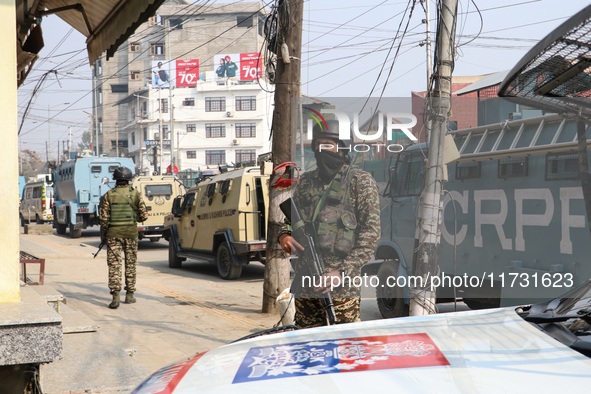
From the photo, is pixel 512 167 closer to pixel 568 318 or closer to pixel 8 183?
pixel 568 318

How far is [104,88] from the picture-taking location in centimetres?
7769

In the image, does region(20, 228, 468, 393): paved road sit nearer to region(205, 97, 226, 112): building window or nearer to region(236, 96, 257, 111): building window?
region(236, 96, 257, 111): building window

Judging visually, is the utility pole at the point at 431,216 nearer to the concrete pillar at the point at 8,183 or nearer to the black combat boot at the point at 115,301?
the concrete pillar at the point at 8,183

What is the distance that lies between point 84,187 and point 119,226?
51.3 feet

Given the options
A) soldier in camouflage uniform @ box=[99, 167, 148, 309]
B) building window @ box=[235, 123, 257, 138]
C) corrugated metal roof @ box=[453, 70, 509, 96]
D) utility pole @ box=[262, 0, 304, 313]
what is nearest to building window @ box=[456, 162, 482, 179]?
corrugated metal roof @ box=[453, 70, 509, 96]

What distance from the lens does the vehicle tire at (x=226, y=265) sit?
11.0 metres

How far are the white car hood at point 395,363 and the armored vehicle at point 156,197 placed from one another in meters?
16.3

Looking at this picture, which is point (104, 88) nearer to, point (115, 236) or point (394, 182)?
point (115, 236)

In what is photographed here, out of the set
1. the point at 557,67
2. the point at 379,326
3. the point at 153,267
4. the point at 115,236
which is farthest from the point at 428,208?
the point at 153,267

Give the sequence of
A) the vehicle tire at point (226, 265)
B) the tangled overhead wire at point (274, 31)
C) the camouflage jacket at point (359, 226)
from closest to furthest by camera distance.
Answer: the camouflage jacket at point (359, 226)
the tangled overhead wire at point (274, 31)
the vehicle tire at point (226, 265)

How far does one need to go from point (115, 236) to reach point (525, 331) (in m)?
6.86

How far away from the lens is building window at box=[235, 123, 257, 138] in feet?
190

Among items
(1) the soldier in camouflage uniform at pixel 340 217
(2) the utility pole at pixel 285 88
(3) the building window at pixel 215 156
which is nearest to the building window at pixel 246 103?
(3) the building window at pixel 215 156

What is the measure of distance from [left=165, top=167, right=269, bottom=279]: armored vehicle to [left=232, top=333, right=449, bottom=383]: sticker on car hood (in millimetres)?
8415
